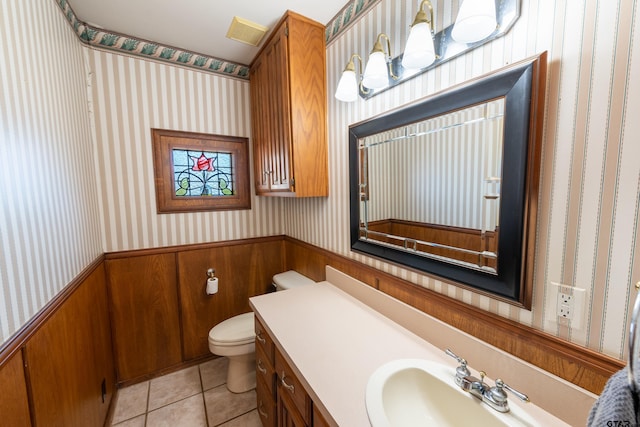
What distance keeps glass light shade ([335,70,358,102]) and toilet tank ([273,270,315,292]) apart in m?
1.38

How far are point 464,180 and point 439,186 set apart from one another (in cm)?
11

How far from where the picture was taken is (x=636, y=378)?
38cm

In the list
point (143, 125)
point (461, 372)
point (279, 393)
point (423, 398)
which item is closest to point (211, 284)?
point (279, 393)

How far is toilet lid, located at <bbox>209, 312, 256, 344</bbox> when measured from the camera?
178cm

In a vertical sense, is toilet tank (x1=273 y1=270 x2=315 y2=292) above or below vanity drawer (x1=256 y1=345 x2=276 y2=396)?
above

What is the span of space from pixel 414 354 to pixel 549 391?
0.39 meters

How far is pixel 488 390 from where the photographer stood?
0.73 meters

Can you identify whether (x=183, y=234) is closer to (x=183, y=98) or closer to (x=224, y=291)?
(x=224, y=291)

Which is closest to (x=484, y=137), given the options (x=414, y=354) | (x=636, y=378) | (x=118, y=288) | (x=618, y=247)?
(x=618, y=247)

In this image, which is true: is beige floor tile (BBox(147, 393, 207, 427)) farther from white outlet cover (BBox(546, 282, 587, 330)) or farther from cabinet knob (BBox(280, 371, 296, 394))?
white outlet cover (BBox(546, 282, 587, 330))

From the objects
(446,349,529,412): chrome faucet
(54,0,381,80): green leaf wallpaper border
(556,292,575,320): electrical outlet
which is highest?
(54,0,381,80): green leaf wallpaper border

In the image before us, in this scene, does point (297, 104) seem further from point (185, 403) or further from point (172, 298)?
point (185, 403)

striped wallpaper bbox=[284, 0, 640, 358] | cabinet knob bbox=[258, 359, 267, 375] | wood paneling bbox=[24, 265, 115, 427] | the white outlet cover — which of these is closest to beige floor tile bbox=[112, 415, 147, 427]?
wood paneling bbox=[24, 265, 115, 427]

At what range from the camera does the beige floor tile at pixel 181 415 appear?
1617 millimetres
